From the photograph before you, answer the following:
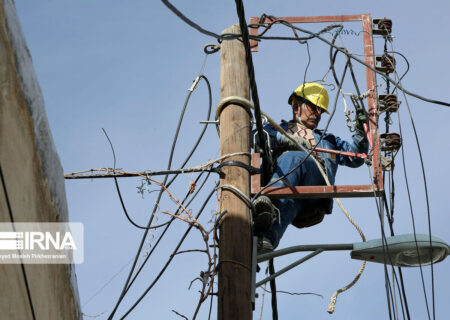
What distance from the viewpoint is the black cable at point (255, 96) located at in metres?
5.19

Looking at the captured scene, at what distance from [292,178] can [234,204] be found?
1.40 meters

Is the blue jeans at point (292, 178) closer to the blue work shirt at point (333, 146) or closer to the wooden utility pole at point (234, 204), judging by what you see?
the blue work shirt at point (333, 146)

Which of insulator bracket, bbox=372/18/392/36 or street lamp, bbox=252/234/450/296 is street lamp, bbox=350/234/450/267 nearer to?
street lamp, bbox=252/234/450/296

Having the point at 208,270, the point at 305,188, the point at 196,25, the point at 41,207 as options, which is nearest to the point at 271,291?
the point at 305,188

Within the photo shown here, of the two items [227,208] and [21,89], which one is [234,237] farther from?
[21,89]

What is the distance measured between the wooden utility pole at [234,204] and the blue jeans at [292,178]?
80 centimetres

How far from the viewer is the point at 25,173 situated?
10.8 feet

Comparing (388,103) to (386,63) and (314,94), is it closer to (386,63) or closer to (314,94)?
(386,63)

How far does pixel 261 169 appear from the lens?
663cm

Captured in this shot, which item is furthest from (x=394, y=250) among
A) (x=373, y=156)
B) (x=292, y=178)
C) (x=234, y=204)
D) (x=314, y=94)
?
(x=314, y=94)

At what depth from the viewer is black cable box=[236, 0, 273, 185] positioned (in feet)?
17.0

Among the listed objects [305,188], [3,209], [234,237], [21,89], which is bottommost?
[3,209]

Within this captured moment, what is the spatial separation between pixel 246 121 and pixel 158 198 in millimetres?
1028

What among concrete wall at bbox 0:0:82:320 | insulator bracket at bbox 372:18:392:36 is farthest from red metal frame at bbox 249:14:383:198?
concrete wall at bbox 0:0:82:320
